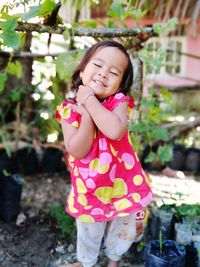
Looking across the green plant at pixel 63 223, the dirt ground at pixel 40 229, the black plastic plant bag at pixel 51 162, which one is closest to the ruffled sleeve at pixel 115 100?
the dirt ground at pixel 40 229

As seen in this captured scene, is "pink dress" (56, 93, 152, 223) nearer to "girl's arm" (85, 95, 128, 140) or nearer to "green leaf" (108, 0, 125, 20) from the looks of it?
"girl's arm" (85, 95, 128, 140)

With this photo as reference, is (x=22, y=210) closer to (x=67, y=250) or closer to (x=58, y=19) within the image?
(x=67, y=250)

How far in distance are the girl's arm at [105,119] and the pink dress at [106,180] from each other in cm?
11

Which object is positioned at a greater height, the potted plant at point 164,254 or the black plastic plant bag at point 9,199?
the potted plant at point 164,254

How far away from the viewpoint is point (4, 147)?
4141mm

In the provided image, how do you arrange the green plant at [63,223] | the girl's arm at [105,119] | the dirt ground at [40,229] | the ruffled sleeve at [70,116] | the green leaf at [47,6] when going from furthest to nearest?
the green plant at [63,223]
the dirt ground at [40,229]
the green leaf at [47,6]
the ruffled sleeve at [70,116]
the girl's arm at [105,119]

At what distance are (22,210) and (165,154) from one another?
4.08ft

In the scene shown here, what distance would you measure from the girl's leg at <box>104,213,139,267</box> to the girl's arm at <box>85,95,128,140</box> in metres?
0.55

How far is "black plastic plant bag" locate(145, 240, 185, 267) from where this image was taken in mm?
1934

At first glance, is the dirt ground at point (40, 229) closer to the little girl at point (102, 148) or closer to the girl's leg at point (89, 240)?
the girl's leg at point (89, 240)

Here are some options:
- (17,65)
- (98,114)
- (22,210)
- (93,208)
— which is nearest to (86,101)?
(98,114)

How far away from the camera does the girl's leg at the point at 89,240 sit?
77.3 inches

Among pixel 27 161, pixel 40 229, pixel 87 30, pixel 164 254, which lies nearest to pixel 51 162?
pixel 27 161

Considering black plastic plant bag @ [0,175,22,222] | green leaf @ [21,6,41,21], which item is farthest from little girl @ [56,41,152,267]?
black plastic plant bag @ [0,175,22,222]
